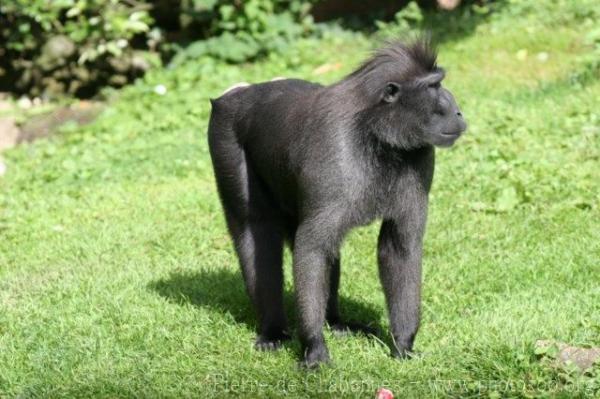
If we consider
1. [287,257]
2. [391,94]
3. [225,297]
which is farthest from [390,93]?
[287,257]

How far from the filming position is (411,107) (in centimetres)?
445

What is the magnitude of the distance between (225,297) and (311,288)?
4.41 feet

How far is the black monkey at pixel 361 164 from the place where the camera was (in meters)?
4.42

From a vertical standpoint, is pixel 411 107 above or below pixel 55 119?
above

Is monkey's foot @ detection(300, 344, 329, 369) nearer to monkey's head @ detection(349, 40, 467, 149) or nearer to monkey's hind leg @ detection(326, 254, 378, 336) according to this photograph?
monkey's hind leg @ detection(326, 254, 378, 336)

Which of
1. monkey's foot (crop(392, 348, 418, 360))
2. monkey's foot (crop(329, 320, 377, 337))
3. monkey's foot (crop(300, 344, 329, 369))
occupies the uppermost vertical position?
monkey's foot (crop(300, 344, 329, 369))

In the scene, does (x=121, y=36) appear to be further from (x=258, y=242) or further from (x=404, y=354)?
(x=404, y=354)

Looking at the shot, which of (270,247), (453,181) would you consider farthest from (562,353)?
(453,181)

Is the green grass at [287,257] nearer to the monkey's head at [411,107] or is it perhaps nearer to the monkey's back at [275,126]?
the monkey's back at [275,126]

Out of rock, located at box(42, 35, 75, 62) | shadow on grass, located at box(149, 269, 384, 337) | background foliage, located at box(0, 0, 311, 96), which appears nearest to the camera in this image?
shadow on grass, located at box(149, 269, 384, 337)

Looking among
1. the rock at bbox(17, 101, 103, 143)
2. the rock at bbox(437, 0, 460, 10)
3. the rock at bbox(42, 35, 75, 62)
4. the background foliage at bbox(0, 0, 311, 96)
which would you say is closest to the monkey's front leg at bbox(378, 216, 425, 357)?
the rock at bbox(17, 101, 103, 143)

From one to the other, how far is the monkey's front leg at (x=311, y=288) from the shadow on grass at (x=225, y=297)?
59cm

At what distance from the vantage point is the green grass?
454cm

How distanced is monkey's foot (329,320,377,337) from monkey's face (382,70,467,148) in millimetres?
1175
